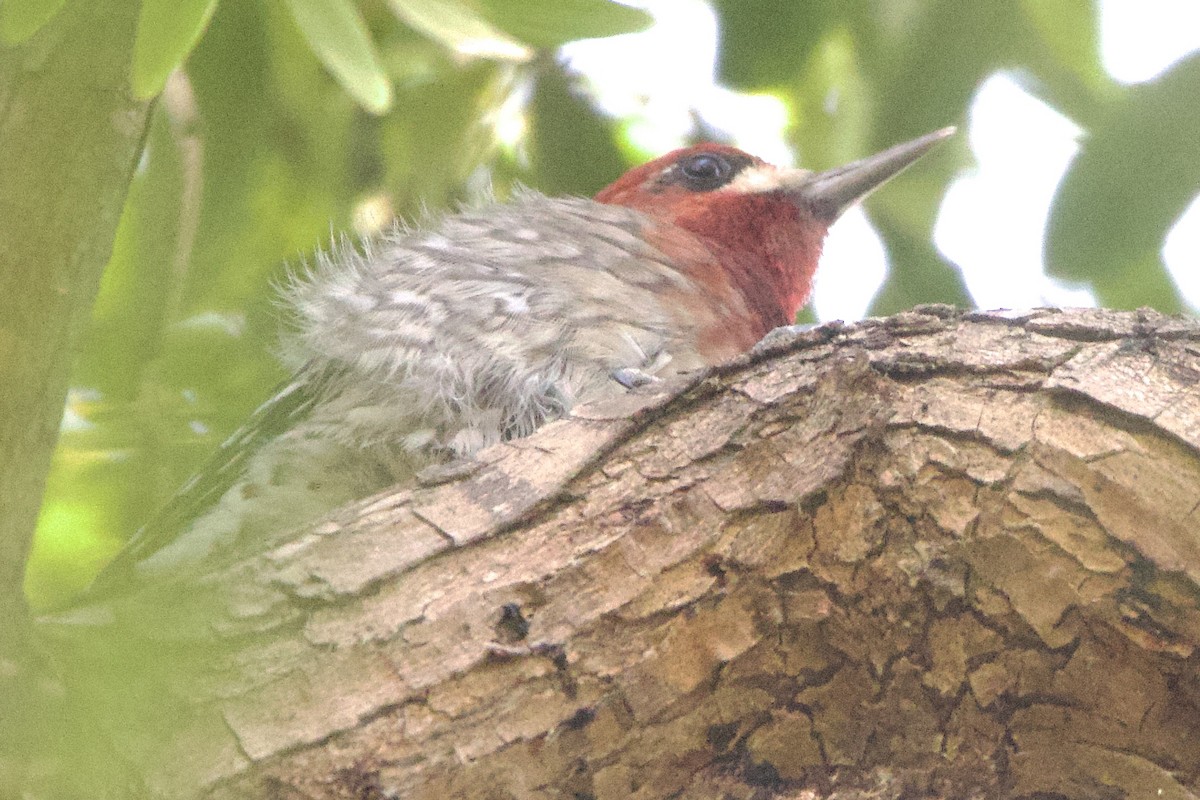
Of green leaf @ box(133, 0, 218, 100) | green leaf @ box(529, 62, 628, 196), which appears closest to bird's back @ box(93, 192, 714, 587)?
green leaf @ box(529, 62, 628, 196)

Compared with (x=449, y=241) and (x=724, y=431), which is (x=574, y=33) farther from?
(x=449, y=241)

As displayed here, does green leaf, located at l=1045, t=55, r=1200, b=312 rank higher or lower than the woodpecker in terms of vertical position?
higher

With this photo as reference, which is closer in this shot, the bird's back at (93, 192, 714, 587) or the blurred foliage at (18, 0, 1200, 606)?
the blurred foliage at (18, 0, 1200, 606)

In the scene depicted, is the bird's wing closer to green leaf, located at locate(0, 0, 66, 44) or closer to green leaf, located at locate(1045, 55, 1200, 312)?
green leaf, located at locate(0, 0, 66, 44)

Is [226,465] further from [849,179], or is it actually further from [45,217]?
[849,179]

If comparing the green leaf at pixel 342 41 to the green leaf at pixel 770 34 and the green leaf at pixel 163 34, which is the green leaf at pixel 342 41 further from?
the green leaf at pixel 770 34

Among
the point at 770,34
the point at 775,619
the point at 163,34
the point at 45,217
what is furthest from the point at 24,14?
the point at 770,34

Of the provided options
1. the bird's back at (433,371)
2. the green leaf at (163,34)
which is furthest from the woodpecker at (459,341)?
the green leaf at (163,34)

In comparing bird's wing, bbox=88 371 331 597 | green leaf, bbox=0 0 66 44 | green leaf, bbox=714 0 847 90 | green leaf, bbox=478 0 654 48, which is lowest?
bird's wing, bbox=88 371 331 597

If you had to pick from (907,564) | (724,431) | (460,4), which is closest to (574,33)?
(460,4)
